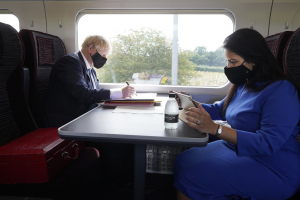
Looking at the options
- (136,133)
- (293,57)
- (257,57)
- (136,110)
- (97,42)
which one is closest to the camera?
(136,133)

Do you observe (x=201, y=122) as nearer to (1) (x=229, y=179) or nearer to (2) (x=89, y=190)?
(1) (x=229, y=179)

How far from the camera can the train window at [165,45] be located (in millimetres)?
2463

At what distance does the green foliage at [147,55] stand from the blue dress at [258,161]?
140cm

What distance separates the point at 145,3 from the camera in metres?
2.39

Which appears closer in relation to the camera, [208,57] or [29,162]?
[29,162]

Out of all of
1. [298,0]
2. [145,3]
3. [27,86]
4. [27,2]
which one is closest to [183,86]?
[145,3]

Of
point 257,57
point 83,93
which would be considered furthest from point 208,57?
point 83,93

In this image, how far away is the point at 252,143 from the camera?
1060mm

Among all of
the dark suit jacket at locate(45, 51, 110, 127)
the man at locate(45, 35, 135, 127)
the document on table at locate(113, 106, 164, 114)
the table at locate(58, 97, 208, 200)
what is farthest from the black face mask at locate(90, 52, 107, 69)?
the table at locate(58, 97, 208, 200)

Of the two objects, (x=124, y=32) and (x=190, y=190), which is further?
(x=124, y=32)

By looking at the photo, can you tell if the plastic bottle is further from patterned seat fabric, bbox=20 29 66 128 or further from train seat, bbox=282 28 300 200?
patterned seat fabric, bbox=20 29 66 128

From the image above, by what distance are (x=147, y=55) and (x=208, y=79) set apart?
2.63 ft

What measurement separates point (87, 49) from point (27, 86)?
0.68 metres

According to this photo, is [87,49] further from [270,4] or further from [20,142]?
[270,4]
